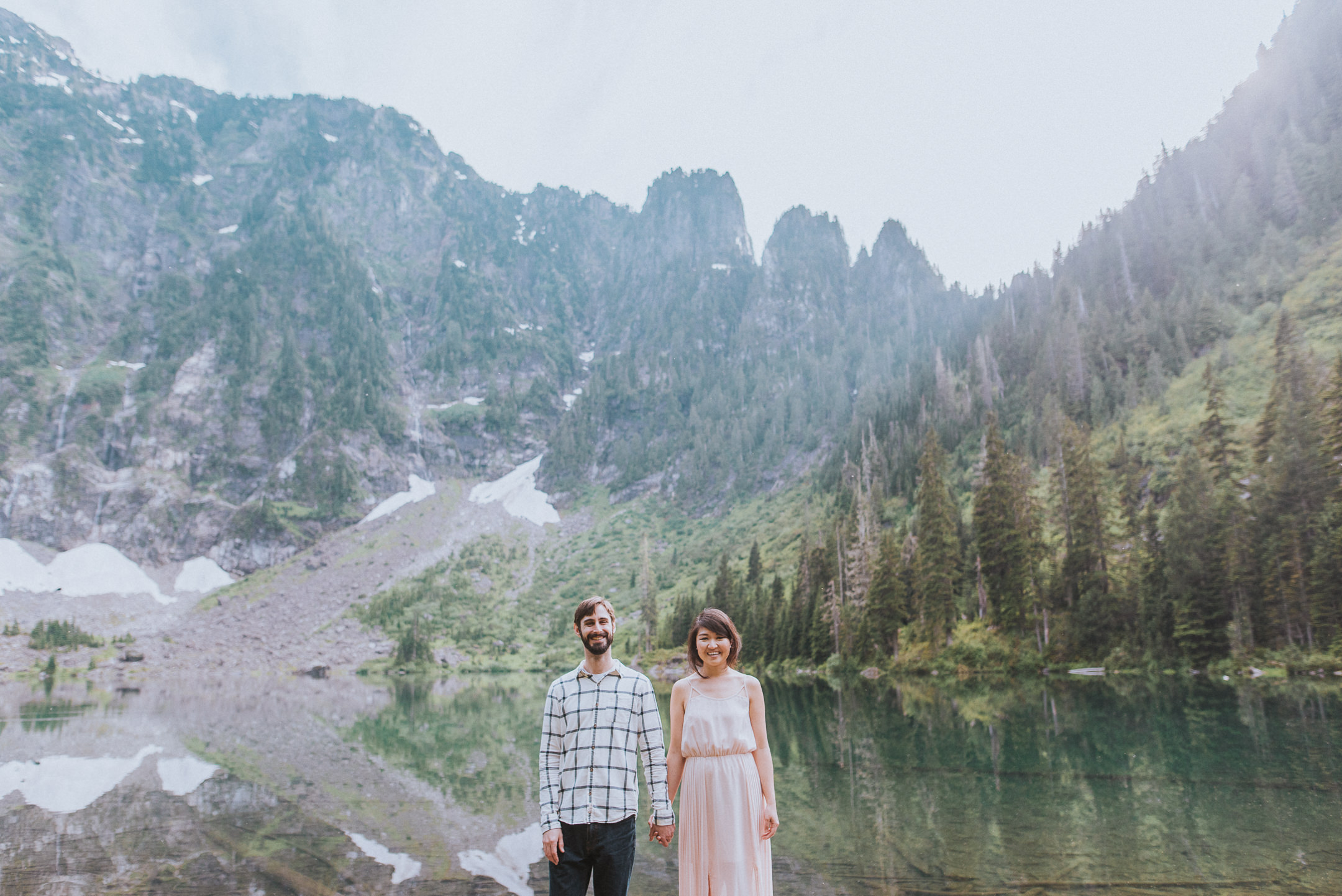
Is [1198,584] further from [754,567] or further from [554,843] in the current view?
[754,567]

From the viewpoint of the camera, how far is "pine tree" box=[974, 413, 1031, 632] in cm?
4728

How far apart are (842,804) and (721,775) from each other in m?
11.1

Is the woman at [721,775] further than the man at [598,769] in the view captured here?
Yes

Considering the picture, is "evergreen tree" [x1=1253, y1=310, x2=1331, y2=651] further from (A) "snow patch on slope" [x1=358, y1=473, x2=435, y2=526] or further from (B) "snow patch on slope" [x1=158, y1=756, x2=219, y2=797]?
(A) "snow patch on slope" [x1=358, y1=473, x2=435, y2=526]

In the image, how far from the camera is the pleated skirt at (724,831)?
472 cm

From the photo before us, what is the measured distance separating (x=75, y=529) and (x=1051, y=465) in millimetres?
177550

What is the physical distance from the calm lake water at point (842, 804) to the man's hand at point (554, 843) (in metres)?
6.59

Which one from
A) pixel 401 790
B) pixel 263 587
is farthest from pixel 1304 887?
pixel 263 587

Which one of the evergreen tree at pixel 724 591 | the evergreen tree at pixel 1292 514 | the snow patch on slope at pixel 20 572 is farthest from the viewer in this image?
the snow patch on slope at pixel 20 572

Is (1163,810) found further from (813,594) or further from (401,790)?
(813,594)

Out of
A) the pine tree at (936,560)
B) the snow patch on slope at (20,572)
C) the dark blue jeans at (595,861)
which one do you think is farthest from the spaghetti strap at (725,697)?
the snow patch on slope at (20,572)

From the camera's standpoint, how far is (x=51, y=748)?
28094mm

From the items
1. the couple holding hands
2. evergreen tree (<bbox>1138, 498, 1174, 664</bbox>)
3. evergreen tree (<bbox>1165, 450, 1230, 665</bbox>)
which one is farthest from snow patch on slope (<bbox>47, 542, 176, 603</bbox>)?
the couple holding hands

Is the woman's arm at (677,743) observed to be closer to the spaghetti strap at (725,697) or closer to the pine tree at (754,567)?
the spaghetti strap at (725,697)
